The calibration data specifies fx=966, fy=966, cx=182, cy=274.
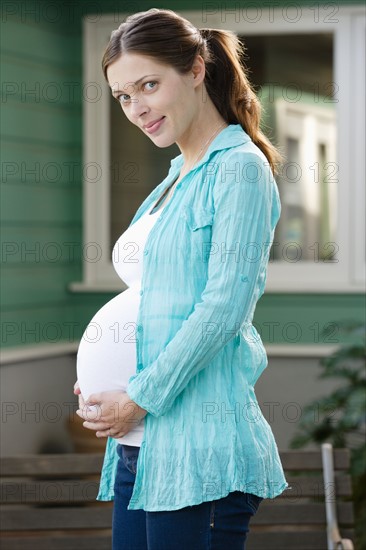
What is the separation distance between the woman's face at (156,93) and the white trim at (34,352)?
269cm

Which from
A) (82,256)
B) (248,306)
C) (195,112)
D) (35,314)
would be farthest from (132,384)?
(82,256)

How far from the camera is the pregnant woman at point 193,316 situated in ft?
5.23

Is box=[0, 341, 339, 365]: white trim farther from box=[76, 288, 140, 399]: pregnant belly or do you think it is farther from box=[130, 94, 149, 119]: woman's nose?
box=[130, 94, 149, 119]: woman's nose

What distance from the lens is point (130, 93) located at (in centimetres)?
168

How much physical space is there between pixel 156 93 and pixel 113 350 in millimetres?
477

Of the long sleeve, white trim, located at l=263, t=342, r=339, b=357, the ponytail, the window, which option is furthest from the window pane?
the long sleeve

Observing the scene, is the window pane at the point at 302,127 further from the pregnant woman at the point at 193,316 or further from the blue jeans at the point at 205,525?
the blue jeans at the point at 205,525

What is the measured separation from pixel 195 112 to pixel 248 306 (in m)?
0.37

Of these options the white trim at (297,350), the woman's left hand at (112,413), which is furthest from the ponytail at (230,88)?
the white trim at (297,350)

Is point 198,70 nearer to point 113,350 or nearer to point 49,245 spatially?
point 113,350

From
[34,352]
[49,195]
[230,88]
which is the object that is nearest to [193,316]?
[230,88]

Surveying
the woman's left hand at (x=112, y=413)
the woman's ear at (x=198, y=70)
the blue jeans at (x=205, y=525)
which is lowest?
the blue jeans at (x=205, y=525)

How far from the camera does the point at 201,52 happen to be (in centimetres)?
172

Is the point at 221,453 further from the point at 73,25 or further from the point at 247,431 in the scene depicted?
the point at 73,25
